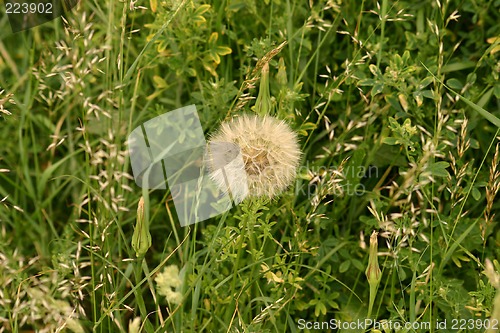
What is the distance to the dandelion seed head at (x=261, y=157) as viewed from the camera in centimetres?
184

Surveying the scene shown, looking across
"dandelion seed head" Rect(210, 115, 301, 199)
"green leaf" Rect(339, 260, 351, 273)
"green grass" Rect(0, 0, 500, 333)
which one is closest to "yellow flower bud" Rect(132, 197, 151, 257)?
"green grass" Rect(0, 0, 500, 333)

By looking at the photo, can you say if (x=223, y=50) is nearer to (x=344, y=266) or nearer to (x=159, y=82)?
(x=159, y=82)

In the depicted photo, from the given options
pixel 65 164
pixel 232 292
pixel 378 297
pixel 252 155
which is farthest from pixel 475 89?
pixel 65 164

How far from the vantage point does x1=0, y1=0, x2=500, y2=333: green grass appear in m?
2.04

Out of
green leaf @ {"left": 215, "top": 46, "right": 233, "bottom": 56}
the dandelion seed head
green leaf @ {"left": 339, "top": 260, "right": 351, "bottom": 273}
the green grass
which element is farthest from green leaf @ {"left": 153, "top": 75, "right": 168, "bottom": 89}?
green leaf @ {"left": 339, "top": 260, "right": 351, "bottom": 273}

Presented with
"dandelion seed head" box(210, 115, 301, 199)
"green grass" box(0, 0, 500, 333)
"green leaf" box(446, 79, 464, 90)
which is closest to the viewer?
"dandelion seed head" box(210, 115, 301, 199)

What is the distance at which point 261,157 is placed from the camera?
186 cm

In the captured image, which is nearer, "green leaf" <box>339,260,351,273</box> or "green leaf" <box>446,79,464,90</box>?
"green leaf" <box>339,260,351,273</box>

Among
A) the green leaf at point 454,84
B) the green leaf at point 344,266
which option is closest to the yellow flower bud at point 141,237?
the green leaf at point 344,266

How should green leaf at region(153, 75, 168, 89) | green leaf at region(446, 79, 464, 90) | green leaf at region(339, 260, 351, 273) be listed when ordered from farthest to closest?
green leaf at region(153, 75, 168, 89) < green leaf at region(446, 79, 464, 90) < green leaf at region(339, 260, 351, 273)

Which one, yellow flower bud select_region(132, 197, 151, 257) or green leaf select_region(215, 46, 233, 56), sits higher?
green leaf select_region(215, 46, 233, 56)

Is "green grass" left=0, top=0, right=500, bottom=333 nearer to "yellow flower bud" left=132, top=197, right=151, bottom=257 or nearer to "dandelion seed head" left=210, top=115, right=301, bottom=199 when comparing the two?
"dandelion seed head" left=210, top=115, right=301, bottom=199

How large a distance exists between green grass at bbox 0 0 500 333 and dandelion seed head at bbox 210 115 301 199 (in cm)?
9

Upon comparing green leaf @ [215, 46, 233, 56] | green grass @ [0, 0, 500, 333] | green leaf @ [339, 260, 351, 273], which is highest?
green leaf @ [215, 46, 233, 56]
